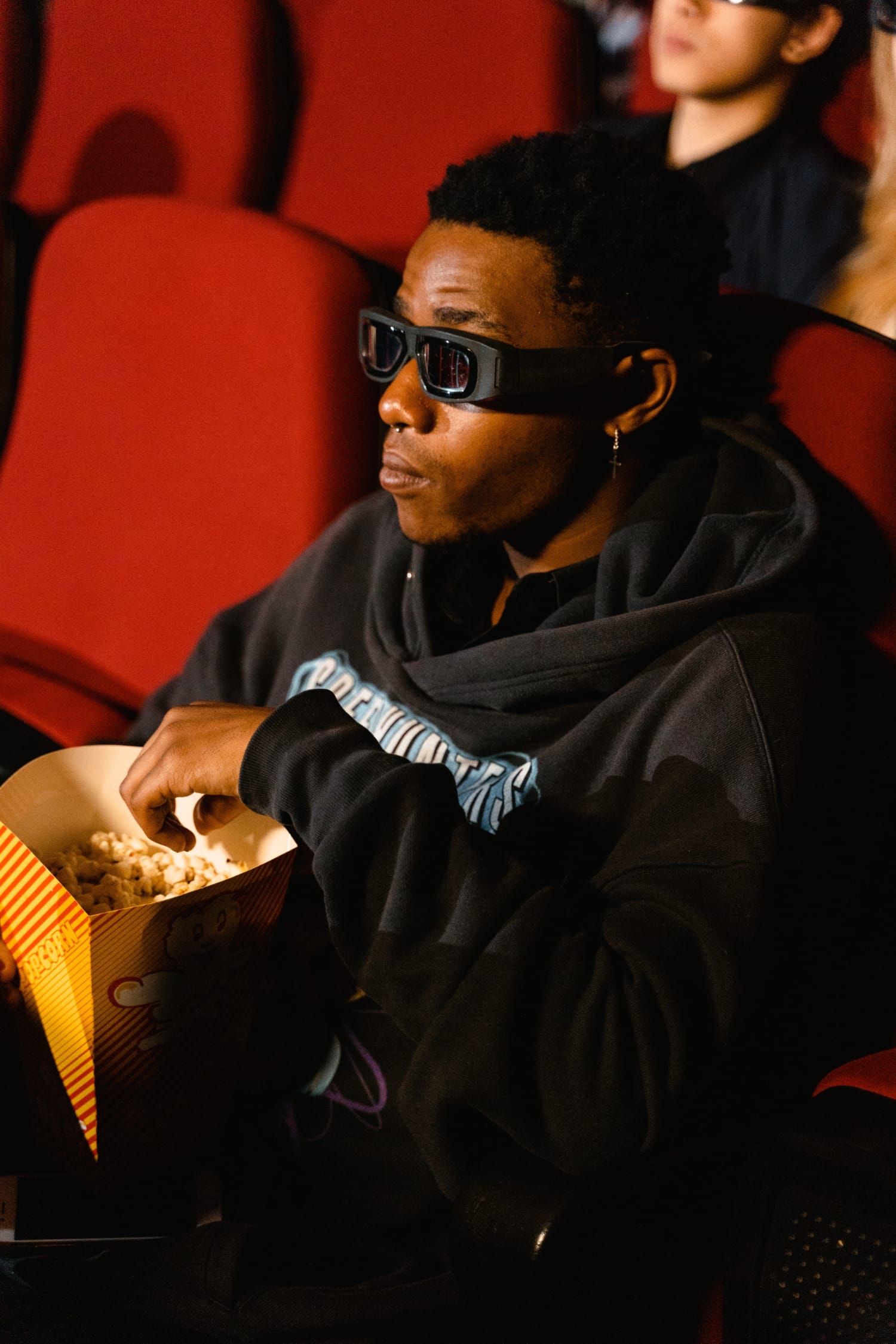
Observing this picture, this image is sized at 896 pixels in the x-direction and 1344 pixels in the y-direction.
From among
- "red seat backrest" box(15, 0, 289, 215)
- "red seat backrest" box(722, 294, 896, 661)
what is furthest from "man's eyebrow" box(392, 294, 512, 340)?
"red seat backrest" box(15, 0, 289, 215)

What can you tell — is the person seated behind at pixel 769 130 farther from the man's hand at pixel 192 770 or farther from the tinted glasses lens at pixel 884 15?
the man's hand at pixel 192 770

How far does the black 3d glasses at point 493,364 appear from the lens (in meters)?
0.86

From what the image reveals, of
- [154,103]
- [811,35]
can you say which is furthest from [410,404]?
[154,103]

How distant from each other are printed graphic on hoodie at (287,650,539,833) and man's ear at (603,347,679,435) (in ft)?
0.94

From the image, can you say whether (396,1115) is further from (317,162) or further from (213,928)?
(317,162)

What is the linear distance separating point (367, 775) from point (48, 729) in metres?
0.57

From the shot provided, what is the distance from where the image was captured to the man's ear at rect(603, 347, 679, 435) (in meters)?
0.90

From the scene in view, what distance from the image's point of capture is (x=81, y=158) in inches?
68.0

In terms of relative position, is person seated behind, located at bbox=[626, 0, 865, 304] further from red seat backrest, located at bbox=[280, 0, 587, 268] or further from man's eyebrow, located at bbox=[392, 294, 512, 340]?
man's eyebrow, located at bbox=[392, 294, 512, 340]

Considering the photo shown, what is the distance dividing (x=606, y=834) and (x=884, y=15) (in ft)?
2.76

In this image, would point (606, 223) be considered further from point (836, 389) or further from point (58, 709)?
point (58, 709)

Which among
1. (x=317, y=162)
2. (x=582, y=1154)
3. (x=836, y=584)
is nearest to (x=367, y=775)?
(x=582, y=1154)

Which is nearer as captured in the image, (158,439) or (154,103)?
(158,439)

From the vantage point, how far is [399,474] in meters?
0.95
